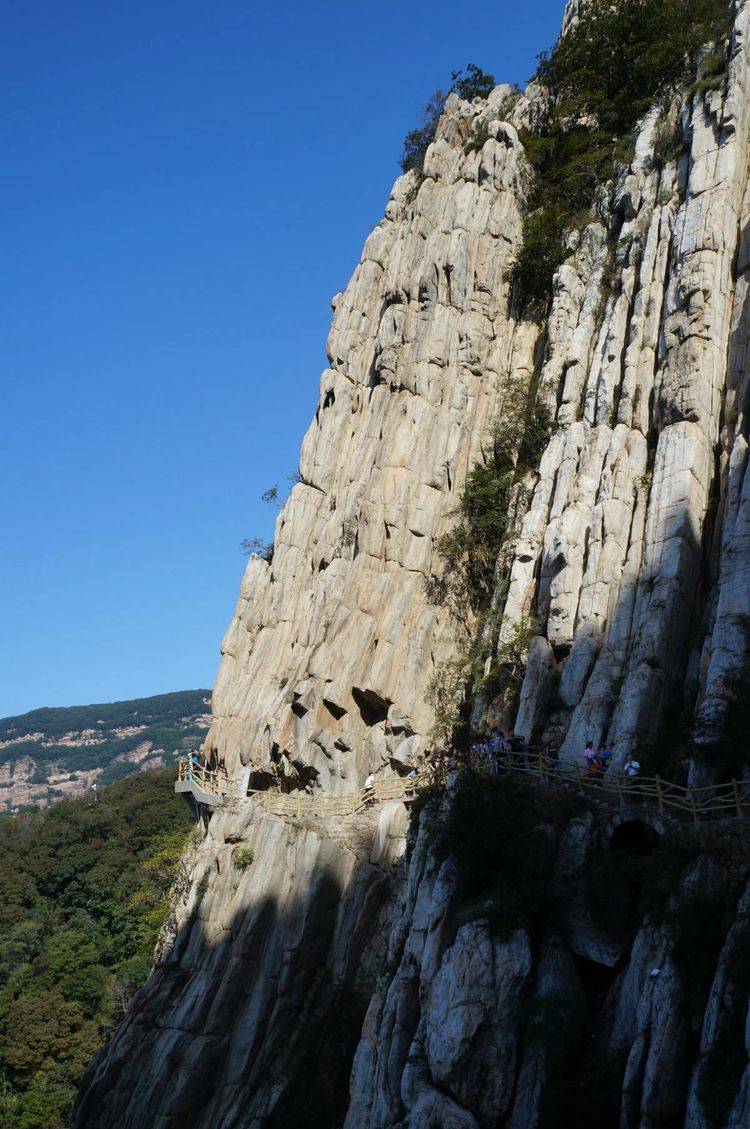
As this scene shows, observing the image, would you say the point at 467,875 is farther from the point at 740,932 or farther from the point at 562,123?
the point at 562,123

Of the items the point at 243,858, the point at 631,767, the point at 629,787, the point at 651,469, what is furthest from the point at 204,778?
the point at 629,787

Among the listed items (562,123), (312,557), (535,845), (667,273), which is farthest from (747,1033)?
(562,123)

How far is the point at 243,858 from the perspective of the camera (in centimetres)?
3478

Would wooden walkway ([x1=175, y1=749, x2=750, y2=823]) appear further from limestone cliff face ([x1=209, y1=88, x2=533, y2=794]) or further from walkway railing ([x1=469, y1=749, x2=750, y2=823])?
limestone cliff face ([x1=209, y1=88, x2=533, y2=794])

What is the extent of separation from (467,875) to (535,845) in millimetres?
1919

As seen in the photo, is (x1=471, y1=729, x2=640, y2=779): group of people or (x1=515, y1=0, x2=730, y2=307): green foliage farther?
(x1=515, y1=0, x2=730, y2=307): green foliage

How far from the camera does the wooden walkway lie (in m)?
23.1

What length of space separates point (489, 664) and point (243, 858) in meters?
10.2

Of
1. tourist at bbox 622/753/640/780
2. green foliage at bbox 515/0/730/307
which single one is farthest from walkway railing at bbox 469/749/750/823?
green foliage at bbox 515/0/730/307

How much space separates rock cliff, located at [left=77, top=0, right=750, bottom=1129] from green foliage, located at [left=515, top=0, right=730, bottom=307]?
1.29m

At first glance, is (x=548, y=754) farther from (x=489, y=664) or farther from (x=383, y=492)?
(x=383, y=492)

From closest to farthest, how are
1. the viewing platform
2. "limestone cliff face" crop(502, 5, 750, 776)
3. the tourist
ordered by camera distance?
1. the tourist
2. "limestone cliff face" crop(502, 5, 750, 776)
3. the viewing platform

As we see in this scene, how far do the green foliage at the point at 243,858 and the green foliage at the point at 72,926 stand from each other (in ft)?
70.1

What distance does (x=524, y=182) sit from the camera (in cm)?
5138
